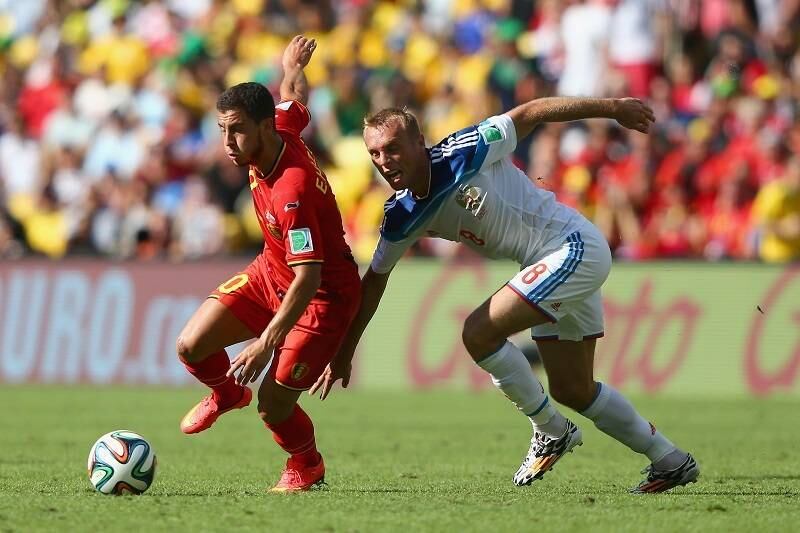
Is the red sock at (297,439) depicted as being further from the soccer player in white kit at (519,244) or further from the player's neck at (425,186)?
the player's neck at (425,186)

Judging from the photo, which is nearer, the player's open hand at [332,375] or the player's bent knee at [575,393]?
the player's bent knee at [575,393]

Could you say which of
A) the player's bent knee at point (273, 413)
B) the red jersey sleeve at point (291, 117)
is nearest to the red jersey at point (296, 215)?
the red jersey sleeve at point (291, 117)

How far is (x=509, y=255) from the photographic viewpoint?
27.1ft

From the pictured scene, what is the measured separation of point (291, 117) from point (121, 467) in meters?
2.25

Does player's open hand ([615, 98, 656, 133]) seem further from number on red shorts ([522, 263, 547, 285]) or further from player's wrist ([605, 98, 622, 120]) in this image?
number on red shorts ([522, 263, 547, 285])

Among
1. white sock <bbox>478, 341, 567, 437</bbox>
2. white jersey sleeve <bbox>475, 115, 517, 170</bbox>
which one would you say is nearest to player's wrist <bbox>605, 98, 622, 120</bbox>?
white jersey sleeve <bbox>475, 115, 517, 170</bbox>

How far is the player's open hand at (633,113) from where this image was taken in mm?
8039

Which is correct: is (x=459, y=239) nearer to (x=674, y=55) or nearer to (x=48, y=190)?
(x=674, y=55)

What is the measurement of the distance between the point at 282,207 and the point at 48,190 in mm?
12883

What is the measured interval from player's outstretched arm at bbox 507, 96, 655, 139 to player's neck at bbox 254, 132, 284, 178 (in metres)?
1.32

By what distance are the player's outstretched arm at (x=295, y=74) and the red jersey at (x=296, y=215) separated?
26cm

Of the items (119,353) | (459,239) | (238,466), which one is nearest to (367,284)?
(459,239)

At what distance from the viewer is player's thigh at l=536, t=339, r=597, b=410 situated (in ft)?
26.9

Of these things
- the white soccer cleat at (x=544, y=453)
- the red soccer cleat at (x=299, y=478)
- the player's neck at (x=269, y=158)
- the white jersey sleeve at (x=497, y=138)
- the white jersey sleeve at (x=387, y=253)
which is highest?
the player's neck at (x=269, y=158)
